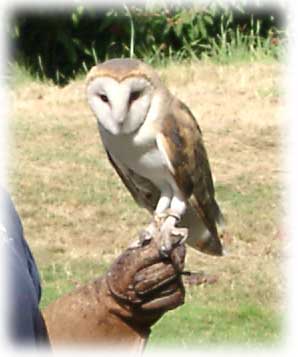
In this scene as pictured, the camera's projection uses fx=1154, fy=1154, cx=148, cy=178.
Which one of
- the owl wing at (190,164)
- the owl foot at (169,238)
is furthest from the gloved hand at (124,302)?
the owl wing at (190,164)

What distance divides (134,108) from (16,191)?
4652mm

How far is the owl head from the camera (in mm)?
3273

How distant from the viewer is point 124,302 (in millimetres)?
2818

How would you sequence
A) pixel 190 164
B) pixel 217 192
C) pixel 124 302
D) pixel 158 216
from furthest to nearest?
1. pixel 217 192
2. pixel 190 164
3. pixel 158 216
4. pixel 124 302

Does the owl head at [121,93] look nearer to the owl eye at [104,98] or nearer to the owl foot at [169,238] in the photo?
the owl eye at [104,98]

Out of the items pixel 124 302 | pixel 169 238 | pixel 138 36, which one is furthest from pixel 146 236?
pixel 138 36

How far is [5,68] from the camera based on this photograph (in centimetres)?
1002

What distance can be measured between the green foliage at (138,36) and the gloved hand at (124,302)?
693 centimetres

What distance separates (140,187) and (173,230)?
0.46 metres

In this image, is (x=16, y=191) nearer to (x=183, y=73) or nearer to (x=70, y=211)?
(x=70, y=211)

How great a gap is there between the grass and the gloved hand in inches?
91.0

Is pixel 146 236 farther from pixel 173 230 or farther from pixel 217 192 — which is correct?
pixel 217 192

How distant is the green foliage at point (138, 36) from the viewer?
9.98m

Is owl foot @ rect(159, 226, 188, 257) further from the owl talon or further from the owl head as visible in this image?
the owl head
